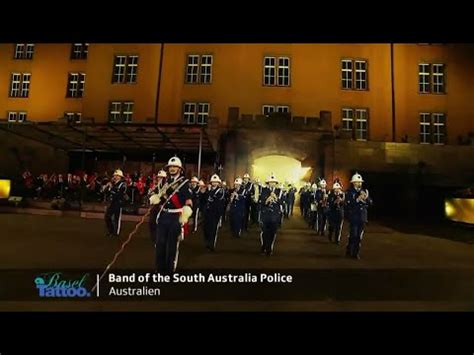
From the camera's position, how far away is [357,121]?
1119cm

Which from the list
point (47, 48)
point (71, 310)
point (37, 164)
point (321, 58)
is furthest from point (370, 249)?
point (47, 48)

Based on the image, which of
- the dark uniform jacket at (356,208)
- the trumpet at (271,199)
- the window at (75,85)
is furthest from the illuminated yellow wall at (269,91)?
the trumpet at (271,199)

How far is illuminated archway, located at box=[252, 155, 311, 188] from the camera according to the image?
7039 millimetres

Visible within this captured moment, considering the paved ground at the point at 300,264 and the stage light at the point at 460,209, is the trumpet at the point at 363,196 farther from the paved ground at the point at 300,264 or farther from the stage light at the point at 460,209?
the stage light at the point at 460,209

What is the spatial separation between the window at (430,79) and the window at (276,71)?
4196 mm

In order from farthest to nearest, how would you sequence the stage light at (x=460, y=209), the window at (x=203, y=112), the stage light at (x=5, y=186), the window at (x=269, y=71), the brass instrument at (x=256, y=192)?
the window at (x=203, y=112) < the window at (x=269, y=71) < the stage light at (x=5, y=186) < the brass instrument at (x=256, y=192) < the stage light at (x=460, y=209)

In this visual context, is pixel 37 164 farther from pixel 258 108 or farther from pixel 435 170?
pixel 435 170

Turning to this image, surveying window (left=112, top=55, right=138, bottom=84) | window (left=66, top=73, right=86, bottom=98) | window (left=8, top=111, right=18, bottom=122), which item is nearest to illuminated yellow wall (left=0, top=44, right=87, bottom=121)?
window (left=66, top=73, right=86, bottom=98)

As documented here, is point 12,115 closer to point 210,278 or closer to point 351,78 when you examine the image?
point 351,78

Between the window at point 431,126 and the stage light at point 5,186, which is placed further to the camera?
the window at point 431,126

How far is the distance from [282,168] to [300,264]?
10.6 feet

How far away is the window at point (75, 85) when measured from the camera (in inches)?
607

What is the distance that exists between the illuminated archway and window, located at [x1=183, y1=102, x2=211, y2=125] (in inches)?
195

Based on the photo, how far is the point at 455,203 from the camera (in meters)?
6.22
